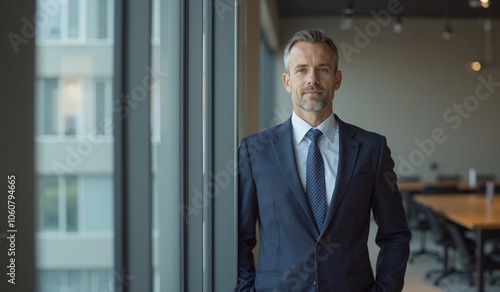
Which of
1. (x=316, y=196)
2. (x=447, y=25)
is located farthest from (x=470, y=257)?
(x=316, y=196)

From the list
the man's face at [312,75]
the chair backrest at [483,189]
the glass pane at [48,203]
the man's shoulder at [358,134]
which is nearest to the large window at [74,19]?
the glass pane at [48,203]

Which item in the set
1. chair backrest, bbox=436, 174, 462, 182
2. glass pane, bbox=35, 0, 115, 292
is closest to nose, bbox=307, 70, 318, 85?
glass pane, bbox=35, 0, 115, 292

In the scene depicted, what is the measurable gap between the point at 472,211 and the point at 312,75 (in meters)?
4.25

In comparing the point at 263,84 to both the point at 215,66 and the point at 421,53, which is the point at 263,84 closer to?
the point at 421,53

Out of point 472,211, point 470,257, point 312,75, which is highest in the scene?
point 312,75

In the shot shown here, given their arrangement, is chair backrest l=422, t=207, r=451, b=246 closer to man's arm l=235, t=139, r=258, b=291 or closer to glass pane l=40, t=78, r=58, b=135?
man's arm l=235, t=139, r=258, b=291

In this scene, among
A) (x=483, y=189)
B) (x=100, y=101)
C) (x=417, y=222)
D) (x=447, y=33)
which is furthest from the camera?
(x=483, y=189)

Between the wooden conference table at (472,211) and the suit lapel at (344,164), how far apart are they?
3.24 meters

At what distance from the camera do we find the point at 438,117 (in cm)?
381

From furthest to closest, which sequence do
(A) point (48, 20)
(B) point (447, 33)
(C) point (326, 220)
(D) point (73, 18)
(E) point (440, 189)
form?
(E) point (440, 189)
(B) point (447, 33)
(C) point (326, 220)
(D) point (73, 18)
(A) point (48, 20)

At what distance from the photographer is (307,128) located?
2012mm

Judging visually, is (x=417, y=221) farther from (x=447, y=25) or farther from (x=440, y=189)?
(x=447, y=25)

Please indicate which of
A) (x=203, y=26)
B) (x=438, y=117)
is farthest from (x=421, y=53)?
(x=203, y=26)

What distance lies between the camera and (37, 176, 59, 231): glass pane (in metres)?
1.04
